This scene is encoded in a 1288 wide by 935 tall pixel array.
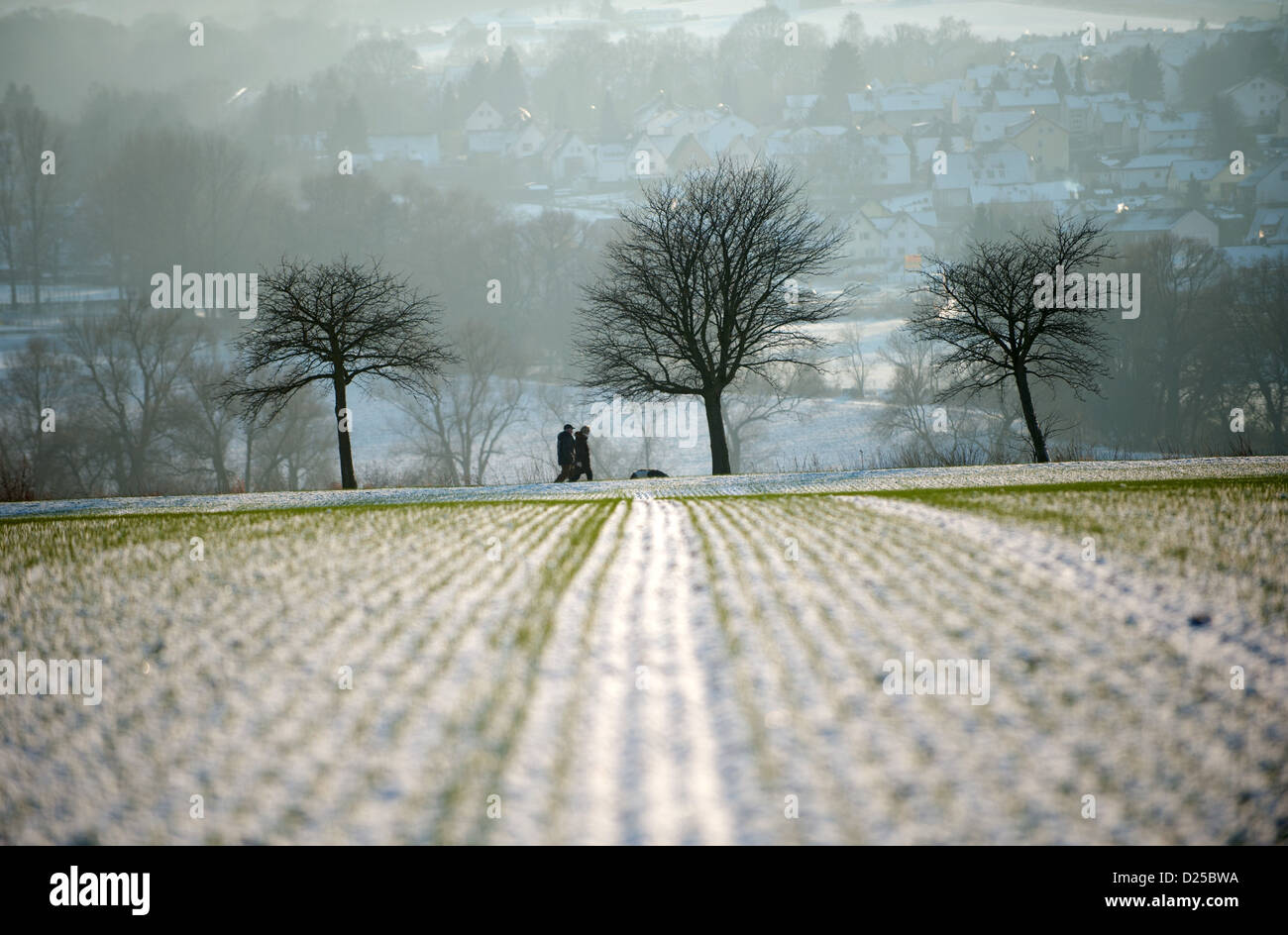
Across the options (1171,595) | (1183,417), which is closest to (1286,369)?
(1183,417)

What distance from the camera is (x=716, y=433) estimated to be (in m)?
34.2

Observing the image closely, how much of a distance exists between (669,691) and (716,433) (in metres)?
27.2

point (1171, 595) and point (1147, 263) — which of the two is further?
point (1147, 263)

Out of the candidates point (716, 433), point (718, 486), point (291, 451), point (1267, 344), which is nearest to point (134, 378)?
point (291, 451)

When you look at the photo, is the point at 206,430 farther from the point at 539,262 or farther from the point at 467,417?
the point at 539,262

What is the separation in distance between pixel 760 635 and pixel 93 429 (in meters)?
69.8

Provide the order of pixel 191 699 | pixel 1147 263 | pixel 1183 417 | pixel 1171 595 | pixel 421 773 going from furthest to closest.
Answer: pixel 1147 263 → pixel 1183 417 → pixel 1171 595 → pixel 191 699 → pixel 421 773

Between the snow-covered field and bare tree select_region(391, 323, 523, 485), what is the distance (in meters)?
60.7

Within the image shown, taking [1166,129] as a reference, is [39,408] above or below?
below

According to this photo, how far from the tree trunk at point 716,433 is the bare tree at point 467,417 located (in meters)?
40.5

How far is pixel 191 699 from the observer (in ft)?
24.4
